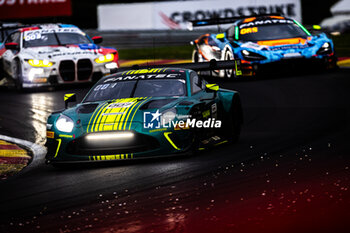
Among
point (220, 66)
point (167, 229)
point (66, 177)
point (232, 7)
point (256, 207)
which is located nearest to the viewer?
point (167, 229)

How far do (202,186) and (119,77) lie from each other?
336 centimetres

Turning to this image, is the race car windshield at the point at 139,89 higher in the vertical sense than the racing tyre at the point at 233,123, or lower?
higher

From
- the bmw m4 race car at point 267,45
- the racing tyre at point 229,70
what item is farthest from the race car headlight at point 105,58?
the racing tyre at point 229,70

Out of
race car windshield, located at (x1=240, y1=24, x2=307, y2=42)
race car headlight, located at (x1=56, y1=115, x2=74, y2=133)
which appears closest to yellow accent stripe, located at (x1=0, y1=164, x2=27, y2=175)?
race car headlight, located at (x1=56, y1=115, x2=74, y2=133)

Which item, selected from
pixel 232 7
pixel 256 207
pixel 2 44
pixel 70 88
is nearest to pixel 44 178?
pixel 256 207

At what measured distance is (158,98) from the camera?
388 inches

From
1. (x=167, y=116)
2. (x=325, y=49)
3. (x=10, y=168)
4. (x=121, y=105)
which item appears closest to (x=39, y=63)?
(x=325, y=49)

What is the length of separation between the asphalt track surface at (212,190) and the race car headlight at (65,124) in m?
0.44

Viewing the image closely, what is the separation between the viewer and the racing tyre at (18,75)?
59.6 feet

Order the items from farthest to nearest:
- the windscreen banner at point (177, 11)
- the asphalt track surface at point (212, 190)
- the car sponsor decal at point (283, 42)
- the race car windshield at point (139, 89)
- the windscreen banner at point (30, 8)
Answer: the windscreen banner at point (177, 11), the windscreen banner at point (30, 8), the car sponsor decal at point (283, 42), the race car windshield at point (139, 89), the asphalt track surface at point (212, 190)

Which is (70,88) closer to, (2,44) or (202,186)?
(2,44)

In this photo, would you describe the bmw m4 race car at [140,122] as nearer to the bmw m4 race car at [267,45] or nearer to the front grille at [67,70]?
the bmw m4 race car at [267,45]

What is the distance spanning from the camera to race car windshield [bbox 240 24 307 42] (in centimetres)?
1853

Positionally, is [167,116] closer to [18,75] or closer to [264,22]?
[18,75]
